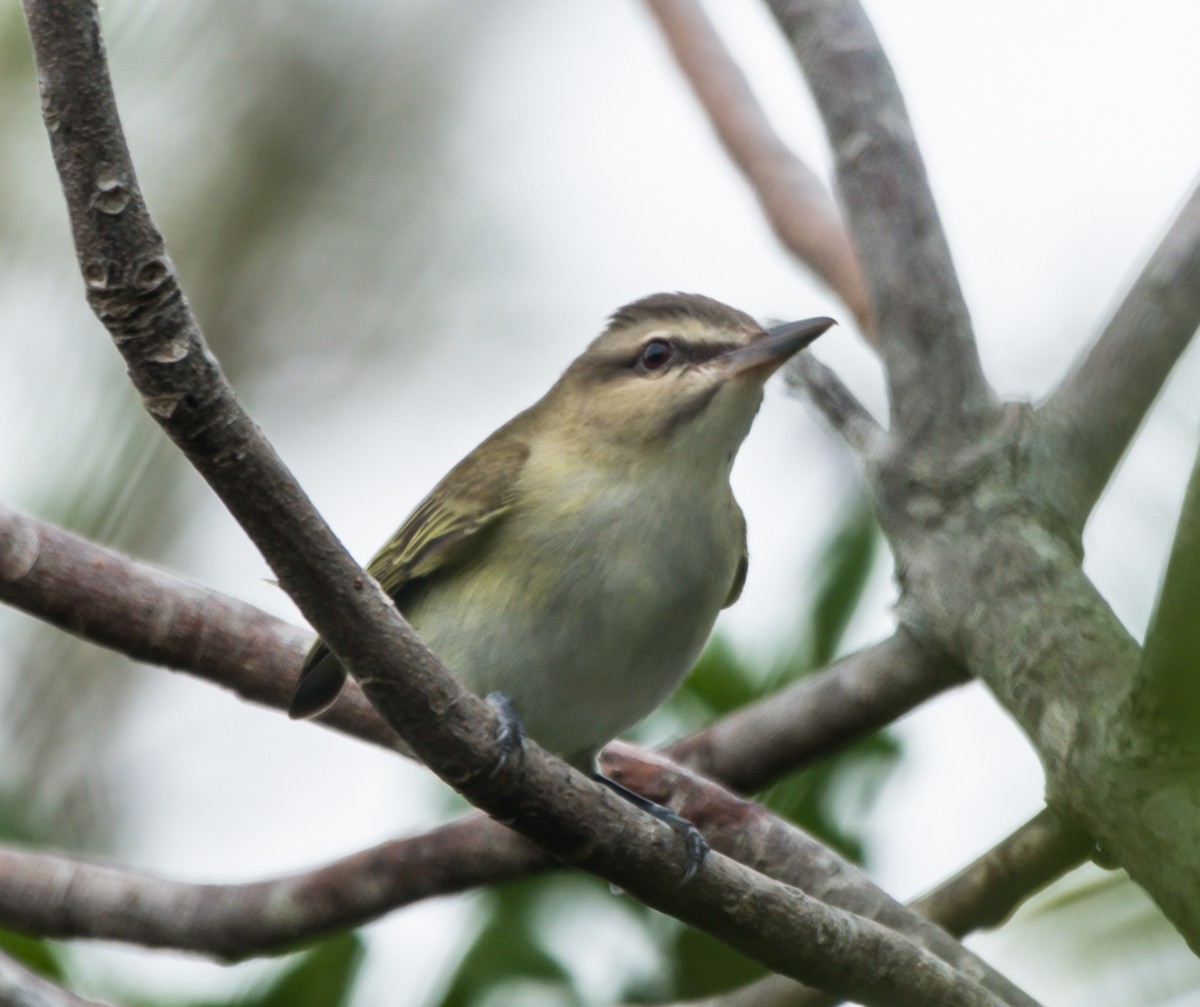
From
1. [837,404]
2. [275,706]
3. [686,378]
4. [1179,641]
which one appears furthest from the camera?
[686,378]

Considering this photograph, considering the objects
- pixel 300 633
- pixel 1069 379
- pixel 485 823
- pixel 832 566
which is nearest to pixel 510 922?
pixel 485 823

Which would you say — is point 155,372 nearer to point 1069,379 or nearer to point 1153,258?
point 1069,379

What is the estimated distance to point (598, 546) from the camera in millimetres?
3732

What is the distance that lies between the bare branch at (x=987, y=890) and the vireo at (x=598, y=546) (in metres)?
0.87

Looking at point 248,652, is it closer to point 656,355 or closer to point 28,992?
point 28,992

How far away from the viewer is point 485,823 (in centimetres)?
364

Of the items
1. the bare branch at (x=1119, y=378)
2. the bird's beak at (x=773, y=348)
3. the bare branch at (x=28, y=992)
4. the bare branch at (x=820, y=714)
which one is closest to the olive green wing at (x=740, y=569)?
the bird's beak at (x=773, y=348)

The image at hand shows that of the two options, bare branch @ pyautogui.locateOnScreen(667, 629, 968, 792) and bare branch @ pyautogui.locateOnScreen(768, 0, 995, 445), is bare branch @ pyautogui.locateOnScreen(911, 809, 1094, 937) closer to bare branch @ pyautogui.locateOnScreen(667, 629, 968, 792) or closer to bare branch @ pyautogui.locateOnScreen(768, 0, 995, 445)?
bare branch @ pyautogui.locateOnScreen(667, 629, 968, 792)

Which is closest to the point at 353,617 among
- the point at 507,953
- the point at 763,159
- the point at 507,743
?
the point at 507,743

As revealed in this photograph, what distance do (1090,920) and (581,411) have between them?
3.22 m

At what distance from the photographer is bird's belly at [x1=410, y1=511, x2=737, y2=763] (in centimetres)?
366

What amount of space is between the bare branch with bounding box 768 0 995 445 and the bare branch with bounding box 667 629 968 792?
19.7 inches

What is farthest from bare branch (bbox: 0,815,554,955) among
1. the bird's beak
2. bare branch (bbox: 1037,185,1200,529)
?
bare branch (bbox: 1037,185,1200,529)

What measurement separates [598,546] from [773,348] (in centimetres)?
71
